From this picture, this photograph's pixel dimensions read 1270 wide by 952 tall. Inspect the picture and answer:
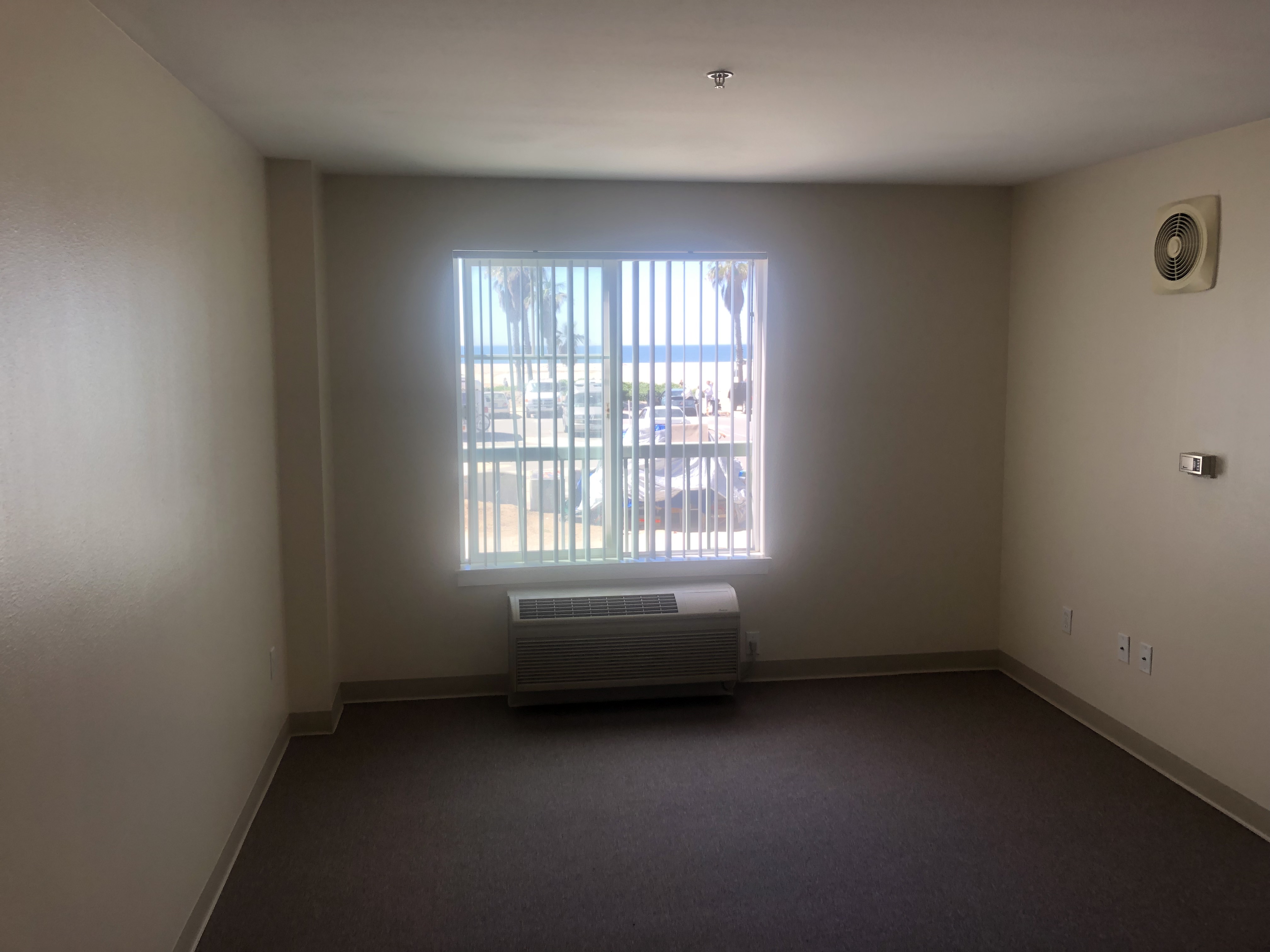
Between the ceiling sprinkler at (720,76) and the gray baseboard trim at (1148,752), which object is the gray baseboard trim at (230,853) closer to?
the ceiling sprinkler at (720,76)

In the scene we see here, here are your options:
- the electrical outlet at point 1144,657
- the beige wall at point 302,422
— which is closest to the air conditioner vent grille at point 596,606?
the beige wall at point 302,422

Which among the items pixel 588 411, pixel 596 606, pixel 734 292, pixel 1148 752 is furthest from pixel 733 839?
pixel 734 292

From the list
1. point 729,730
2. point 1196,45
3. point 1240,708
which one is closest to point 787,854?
point 729,730

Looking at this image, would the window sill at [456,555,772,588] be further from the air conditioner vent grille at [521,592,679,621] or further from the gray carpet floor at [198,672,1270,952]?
the gray carpet floor at [198,672,1270,952]

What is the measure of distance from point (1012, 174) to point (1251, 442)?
5.21ft

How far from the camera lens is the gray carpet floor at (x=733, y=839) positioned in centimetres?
252

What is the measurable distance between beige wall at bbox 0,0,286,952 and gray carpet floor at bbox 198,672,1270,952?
0.43 meters

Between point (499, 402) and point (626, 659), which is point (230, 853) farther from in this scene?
point (499, 402)

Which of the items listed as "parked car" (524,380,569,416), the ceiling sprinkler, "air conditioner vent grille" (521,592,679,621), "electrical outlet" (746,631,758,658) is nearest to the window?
"parked car" (524,380,569,416)

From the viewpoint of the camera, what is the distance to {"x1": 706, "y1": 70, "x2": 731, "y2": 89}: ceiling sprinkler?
2.44m

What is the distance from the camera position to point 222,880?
8.91 feet

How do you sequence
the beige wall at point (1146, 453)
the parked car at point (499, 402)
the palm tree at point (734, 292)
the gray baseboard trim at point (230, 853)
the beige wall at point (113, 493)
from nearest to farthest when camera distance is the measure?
1. the beige wall at point (113, 493)
2. the gray baseboard trim at point (230, 853)
3. the beige wall at point (1146, 453)
4. the parked car at point (499, 402)
5. the palm tree at point (734, 292)

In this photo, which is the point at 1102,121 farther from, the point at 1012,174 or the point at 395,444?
the point at 395,444

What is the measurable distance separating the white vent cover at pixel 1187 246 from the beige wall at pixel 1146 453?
3cm
